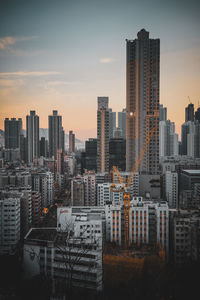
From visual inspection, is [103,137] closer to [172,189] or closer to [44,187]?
[44,187]

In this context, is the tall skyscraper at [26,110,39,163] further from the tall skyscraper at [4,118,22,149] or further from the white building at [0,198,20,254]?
the white building at [0,198,20,254]

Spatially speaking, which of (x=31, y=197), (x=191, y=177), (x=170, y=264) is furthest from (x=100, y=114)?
Answer: (x=170, y=264)

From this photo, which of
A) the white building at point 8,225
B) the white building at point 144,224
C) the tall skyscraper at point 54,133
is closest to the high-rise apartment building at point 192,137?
the tall skyscraper at point 54,133

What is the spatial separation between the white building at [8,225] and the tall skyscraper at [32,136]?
1533 centimetres

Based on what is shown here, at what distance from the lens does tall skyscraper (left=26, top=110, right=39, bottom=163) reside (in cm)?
2112

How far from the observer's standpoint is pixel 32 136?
21.6 meters

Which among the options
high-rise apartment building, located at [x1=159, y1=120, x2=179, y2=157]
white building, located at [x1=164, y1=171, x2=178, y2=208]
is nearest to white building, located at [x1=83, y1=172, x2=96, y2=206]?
white building, located at [x1=164, y1=171, x2=178, y2=208]

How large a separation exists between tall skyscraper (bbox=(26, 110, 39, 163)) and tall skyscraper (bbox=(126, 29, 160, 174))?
1189cm

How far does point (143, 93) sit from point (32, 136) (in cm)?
1310

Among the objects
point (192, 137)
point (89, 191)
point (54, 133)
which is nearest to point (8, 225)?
point (89, 191)

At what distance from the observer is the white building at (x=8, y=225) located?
19.1 feet

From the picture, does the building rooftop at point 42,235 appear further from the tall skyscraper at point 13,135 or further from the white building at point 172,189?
the tall skyscraper at point 13,135

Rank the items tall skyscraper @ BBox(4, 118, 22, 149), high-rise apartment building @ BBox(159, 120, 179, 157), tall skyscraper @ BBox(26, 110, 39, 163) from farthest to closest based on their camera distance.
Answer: high-rise apartment building @ BBox(159, 120, 179, 157)
tall skyscraper @ BBox(26, 110, 39, 163)
tall skyscraper @ BBox(4, 118, 22, 149)

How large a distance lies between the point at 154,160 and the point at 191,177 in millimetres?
2020
